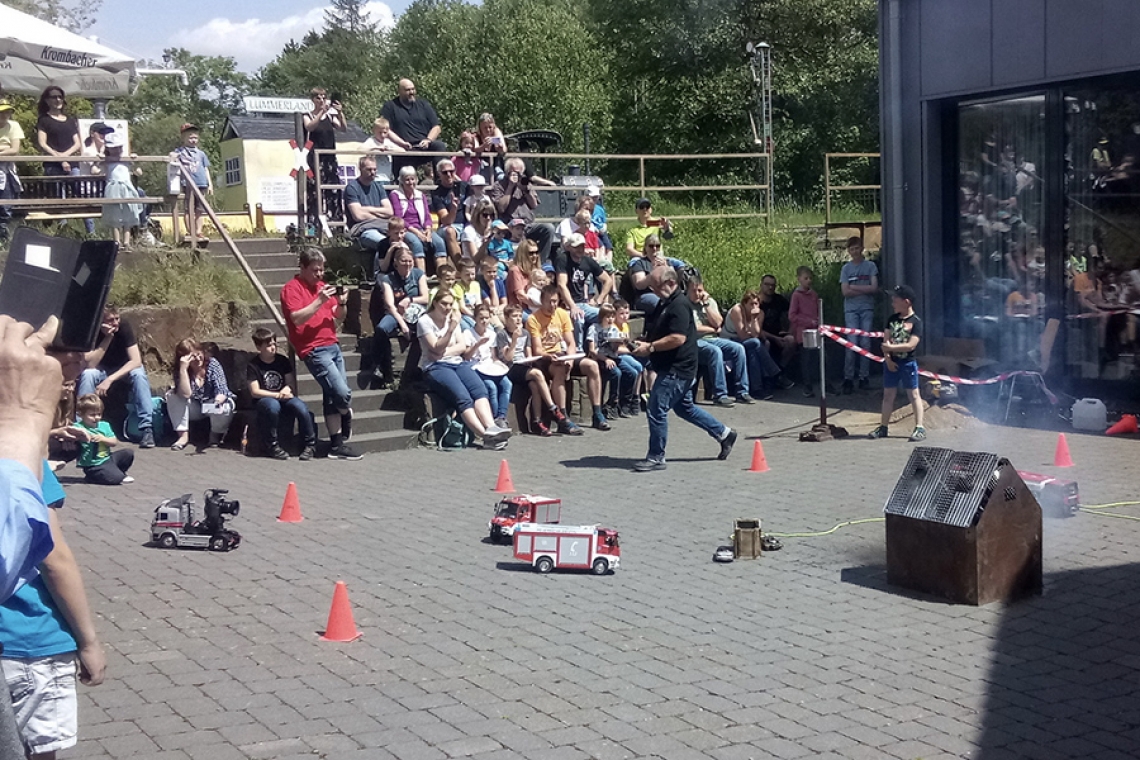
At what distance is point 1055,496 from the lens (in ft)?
30.4

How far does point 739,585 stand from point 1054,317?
846 centimetres

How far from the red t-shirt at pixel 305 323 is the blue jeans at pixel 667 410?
3.49 meters

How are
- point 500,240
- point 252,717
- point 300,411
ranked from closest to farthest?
point 252,717 → point 300,411 → point 500,240

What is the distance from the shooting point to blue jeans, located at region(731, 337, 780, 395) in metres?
16.6

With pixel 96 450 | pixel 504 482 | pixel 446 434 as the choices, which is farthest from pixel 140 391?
pixel 504 482

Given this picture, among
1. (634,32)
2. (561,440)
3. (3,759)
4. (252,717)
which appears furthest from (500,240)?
(634,32)

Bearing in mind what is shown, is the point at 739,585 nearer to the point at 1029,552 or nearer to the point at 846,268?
the point at 1029,552

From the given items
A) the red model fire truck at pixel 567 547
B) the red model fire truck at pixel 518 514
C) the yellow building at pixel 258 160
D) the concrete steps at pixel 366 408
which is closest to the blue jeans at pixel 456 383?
the concrete steps at pixel 366 408

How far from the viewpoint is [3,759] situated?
8.20ft

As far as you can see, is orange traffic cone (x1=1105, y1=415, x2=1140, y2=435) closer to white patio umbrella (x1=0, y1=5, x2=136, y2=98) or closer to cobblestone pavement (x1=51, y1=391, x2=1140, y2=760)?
cobblestone pavement (x1=51, y1=391, x2=1140, y2=760)

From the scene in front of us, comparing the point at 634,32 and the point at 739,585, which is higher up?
the point at 634,32

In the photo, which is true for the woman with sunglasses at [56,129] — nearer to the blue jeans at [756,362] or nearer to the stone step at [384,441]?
the stone step at [384,441]

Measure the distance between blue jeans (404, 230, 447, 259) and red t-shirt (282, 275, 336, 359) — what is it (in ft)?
7.68

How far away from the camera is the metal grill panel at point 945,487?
7.28m
